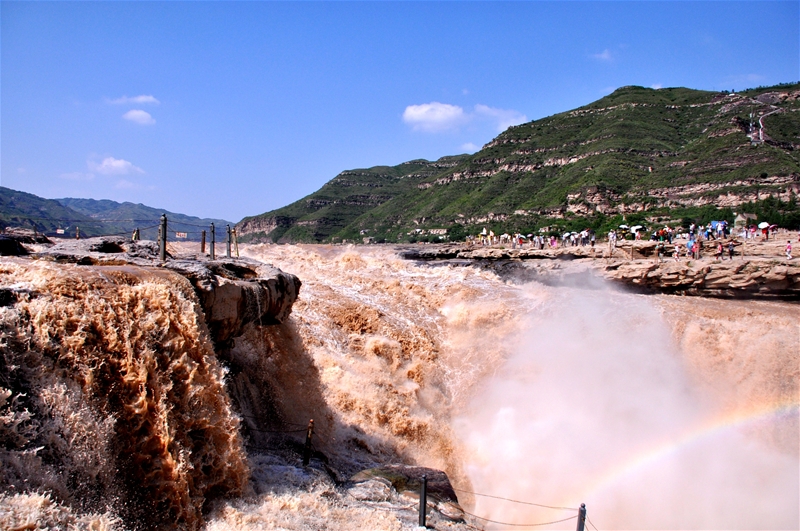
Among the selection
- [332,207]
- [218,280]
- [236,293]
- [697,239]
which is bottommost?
[236,293]

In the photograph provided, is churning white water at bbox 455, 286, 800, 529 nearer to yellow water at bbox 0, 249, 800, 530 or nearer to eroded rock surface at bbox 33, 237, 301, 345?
yellow water at bbox 0, 249, 800, 530

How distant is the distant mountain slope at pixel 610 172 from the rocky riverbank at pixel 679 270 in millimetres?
18731

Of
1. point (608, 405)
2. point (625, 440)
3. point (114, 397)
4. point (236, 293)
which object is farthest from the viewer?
point (608, 405)

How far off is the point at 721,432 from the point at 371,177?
121323mm

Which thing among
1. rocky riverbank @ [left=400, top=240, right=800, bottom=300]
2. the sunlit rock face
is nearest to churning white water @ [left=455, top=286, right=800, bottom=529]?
the sunlit rock face

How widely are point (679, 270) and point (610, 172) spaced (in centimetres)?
4404

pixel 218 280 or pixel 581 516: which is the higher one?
pixel 218 280

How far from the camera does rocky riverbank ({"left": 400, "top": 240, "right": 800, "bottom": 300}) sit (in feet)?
61.3

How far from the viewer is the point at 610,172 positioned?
199 ft

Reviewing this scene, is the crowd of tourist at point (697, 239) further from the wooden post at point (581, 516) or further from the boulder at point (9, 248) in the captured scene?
the boulder at point (9, 248)

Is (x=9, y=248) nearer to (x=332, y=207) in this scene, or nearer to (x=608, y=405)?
(x=608, y=405)

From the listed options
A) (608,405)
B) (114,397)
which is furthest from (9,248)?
(608,405)

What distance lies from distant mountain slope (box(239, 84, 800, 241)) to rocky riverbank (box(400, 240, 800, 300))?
18731 mm

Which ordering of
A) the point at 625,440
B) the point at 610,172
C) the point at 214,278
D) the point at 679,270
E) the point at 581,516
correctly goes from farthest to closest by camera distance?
the point at 610,172
the point at 679,270
the point at 625,440
the point at 214,278
the point at 581,516
